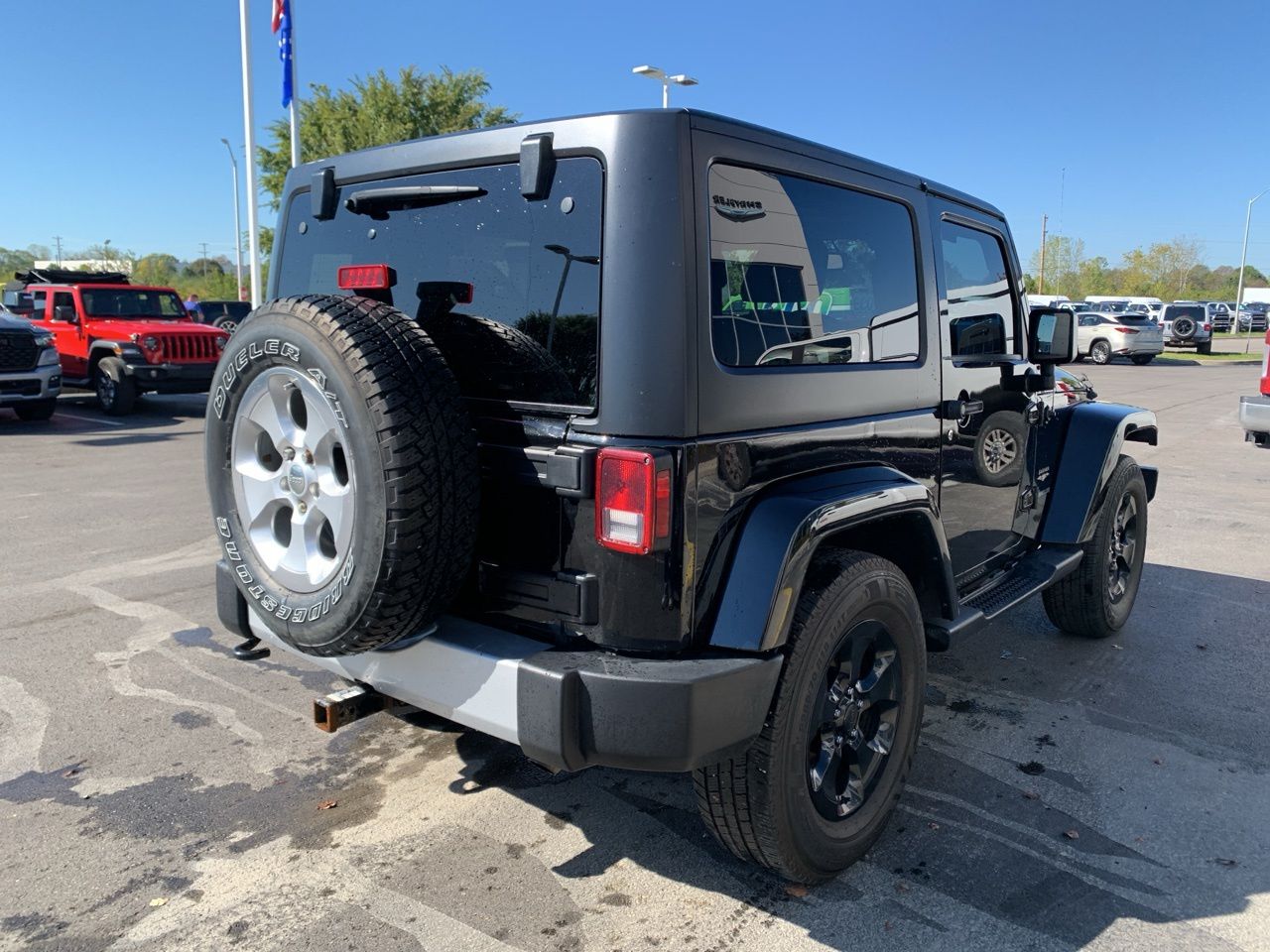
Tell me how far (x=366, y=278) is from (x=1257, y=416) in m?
8.51

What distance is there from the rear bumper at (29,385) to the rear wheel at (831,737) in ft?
42.0

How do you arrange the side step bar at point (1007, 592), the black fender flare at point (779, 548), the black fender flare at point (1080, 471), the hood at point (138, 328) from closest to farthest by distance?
1. the black fender flare at point (779, 548)
2. the side step bar at point (1007, 592)
3. the black fender flare at point (1080, 471)
4. the hood at point (138, 328)

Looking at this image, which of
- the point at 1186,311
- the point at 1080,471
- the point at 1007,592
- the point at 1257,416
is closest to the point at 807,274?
the point at 1007,592

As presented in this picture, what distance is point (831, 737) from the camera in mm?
2775

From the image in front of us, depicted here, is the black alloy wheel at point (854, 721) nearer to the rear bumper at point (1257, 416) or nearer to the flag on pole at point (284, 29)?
the rear bumper at point (1257, 416)

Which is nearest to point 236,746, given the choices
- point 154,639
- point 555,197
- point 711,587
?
point 154,639

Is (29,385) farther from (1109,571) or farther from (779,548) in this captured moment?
(779,548)

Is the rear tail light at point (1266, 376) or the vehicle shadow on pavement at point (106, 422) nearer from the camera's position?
the rear tail light at point (1266, 376)

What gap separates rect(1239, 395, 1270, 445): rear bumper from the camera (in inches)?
331

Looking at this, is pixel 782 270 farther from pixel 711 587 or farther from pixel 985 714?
pixel 985 714

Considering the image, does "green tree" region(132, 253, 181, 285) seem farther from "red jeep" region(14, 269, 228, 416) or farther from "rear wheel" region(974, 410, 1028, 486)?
"rear wheel" region(974, 410, 1028, 486)

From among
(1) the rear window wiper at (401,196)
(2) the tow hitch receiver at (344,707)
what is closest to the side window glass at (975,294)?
(1) the rear window wiper at (401,196)

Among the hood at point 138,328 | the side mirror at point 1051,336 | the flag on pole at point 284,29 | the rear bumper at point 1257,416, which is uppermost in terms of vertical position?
the flag on pole at point 284,29

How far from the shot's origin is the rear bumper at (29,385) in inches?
480
